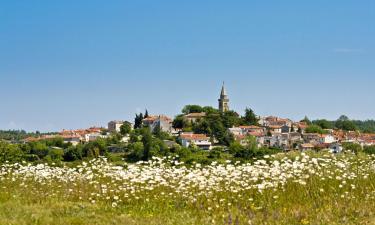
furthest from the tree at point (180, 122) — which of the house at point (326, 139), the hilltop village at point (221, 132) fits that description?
the house at point (326, 139)

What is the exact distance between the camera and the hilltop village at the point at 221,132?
121375mm

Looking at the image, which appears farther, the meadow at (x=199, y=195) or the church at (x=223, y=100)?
the church at (x=223, y=100)

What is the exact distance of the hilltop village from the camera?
4779 inches

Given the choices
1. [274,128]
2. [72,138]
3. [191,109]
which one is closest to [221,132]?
[274,128]

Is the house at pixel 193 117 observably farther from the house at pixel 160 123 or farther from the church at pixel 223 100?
the church at pixel 223 100

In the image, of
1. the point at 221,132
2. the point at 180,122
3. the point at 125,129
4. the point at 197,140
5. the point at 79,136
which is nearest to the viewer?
the point at 197,140

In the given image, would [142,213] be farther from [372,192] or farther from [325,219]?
[372,192]

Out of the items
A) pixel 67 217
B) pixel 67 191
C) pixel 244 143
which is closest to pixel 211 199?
pixel 67 217

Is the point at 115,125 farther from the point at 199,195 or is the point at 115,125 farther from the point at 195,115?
the point at 199,195

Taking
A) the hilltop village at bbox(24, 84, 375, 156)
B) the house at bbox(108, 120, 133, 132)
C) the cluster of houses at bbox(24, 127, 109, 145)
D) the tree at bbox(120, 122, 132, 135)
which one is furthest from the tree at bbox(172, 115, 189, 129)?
the house at bbox(108, 120, 133, 132)

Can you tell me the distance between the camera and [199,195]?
9.16 metres

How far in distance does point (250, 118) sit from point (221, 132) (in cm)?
2243

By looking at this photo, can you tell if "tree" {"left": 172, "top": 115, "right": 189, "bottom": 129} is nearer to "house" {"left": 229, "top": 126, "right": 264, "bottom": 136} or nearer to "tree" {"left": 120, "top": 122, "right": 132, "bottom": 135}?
"tree" {"left": 120, "top": 122, "right": 132, "bottom": 135}

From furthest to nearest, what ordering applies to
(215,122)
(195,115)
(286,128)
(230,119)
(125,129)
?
(286,128)
(195,115)
(125,129)
(230,119)
(215,122)
